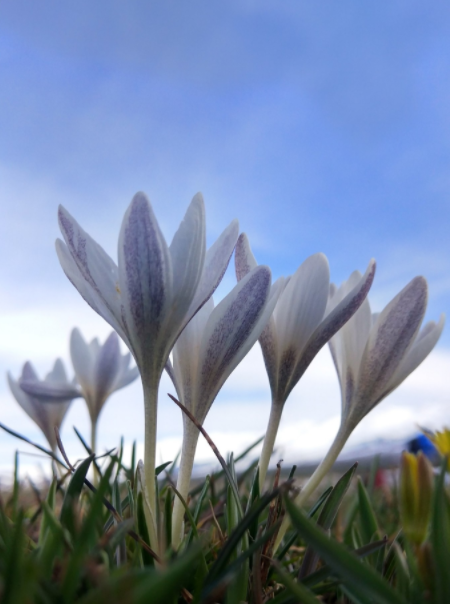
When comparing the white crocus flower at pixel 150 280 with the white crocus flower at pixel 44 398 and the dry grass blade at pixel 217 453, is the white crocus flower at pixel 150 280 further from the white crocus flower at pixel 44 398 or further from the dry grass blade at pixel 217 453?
the white crocus flower at pixel 44 398

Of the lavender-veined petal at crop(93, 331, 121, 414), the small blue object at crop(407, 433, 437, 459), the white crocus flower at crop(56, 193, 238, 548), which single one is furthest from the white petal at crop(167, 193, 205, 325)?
the small blue object at crop(407, 433, 437, 459)

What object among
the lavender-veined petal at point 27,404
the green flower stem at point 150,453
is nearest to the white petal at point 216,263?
the green flower stem at point 150,453

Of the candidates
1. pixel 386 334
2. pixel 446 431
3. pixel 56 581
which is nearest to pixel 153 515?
pixel 56 581

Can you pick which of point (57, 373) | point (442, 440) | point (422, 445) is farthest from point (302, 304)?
point (422, 445)

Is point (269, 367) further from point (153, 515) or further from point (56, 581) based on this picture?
point (56, 581)

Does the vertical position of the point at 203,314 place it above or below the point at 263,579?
above

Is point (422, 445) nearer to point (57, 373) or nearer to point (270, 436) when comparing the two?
point (57, 373)

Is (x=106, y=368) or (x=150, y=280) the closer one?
(x=150, y=280)
